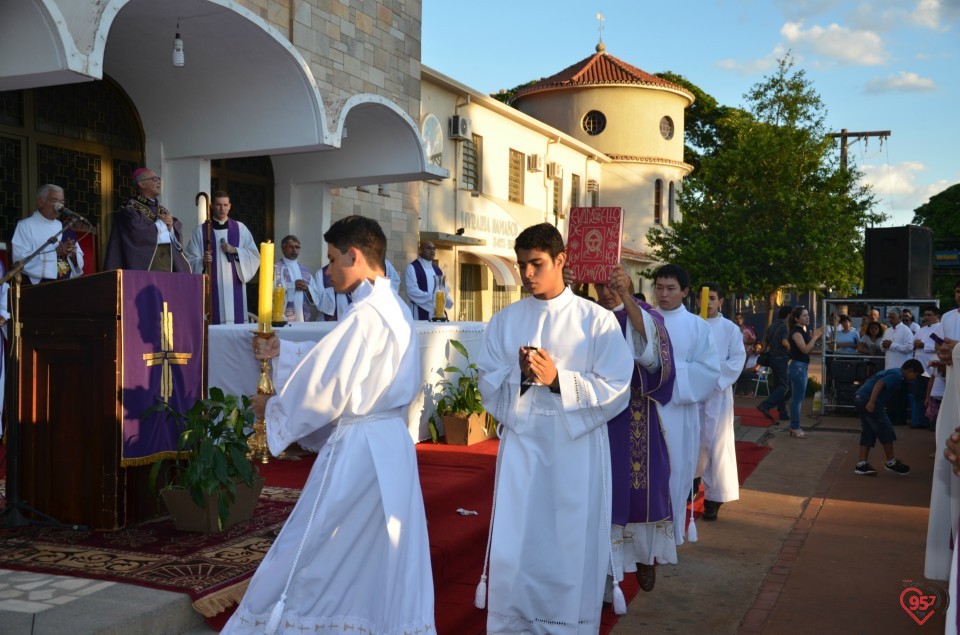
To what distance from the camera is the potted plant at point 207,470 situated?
15.1 ft

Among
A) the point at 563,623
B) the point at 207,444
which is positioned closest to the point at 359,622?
the point at 563,623

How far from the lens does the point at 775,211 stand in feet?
77.7

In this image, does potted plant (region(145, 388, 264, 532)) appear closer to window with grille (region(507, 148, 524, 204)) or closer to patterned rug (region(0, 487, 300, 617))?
patterned rug (region(0, 487, 300, 617))

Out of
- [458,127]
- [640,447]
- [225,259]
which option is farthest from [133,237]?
[458,127]

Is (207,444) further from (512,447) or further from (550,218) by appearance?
(550,218)

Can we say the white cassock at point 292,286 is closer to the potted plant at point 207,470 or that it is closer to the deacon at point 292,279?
the deacon at point 292,279

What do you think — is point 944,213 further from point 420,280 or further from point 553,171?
point 420,280

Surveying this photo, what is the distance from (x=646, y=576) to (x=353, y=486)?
2.41 metres

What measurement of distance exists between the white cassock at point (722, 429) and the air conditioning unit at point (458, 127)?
Result: 40.8 feet

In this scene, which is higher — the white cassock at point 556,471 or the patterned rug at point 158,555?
the white cassock at point 556,471

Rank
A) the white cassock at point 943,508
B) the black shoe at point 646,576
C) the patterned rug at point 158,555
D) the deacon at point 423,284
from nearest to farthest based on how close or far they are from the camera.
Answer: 1. the patterned rug at point 158,555
2. the white cassock at point 943,508
3. the black shoe at point 646,576
4. the deacon at point 423,284

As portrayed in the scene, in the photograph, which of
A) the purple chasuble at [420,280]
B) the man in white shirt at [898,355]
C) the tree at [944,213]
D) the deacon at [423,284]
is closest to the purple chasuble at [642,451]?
the deacon at [423,284]

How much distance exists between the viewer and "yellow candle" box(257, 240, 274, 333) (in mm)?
4641

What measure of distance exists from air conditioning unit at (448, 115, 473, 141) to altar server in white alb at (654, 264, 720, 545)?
13286 mm
